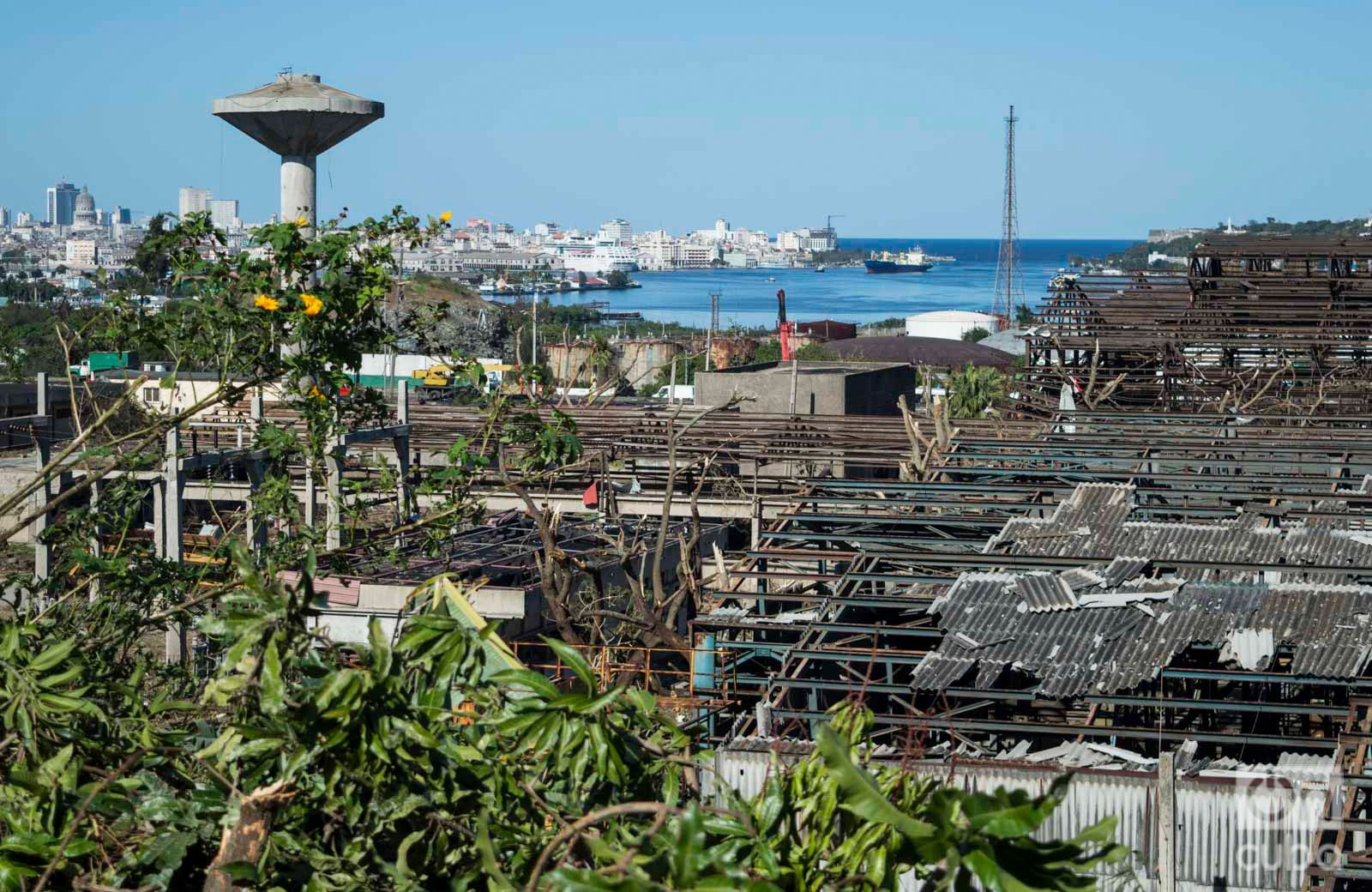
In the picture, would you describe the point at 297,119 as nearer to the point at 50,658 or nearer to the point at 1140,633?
the point at 1140,633

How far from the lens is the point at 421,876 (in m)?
4.10

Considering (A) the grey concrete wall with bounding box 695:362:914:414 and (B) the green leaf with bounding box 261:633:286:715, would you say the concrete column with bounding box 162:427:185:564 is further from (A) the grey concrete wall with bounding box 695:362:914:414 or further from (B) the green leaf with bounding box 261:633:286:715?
(B) the green leaf with bounding box 261:633:286:715

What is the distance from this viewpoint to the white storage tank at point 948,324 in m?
89.9

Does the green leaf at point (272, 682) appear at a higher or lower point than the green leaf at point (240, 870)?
higher

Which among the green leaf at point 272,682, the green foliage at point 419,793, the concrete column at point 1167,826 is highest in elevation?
the green leaf at point 272,682

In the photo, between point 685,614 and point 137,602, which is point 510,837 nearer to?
point 137,602

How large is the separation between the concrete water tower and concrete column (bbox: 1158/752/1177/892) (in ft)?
72.5

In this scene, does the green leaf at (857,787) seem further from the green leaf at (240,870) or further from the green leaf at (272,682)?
the green leaf at (240,870)

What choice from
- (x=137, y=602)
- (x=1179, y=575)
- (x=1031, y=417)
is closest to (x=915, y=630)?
(x=1179, y=575)

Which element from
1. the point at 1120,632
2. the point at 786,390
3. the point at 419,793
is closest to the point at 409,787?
the point at 419,793

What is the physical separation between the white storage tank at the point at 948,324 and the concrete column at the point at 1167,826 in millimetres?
81086

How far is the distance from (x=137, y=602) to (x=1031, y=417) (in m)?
21.4

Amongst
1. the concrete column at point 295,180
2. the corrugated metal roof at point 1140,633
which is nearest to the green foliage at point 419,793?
the corrugated metal roof at point 1140,633

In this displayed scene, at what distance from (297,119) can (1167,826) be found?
77.5 feet
